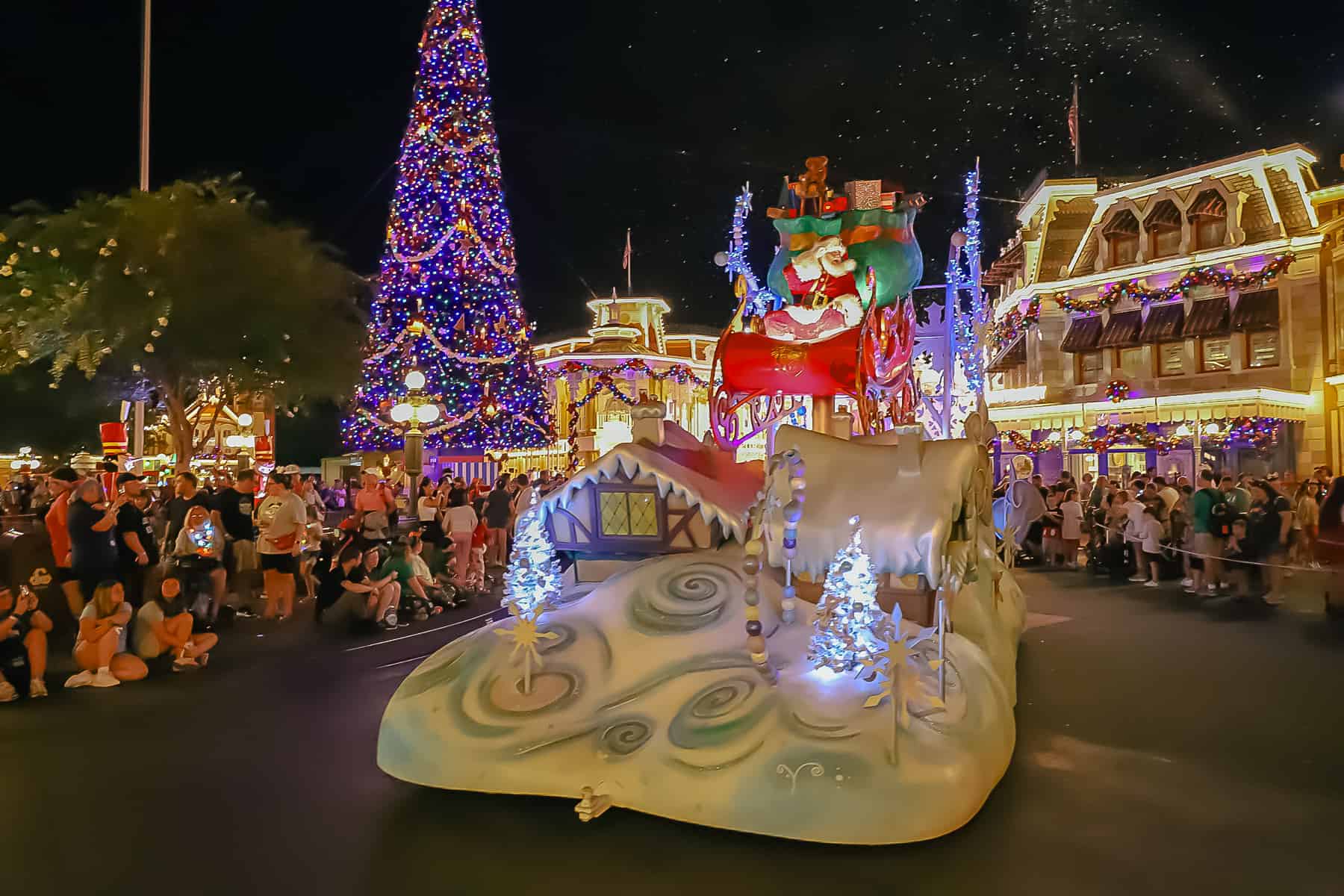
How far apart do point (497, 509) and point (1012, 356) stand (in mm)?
20307

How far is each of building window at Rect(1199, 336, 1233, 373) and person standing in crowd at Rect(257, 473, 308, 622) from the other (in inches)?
916

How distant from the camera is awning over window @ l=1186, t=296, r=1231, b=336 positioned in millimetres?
22922

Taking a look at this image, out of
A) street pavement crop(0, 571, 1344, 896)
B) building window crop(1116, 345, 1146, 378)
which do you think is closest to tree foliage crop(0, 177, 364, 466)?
street pavement crop(0, 571, 1344, 896)

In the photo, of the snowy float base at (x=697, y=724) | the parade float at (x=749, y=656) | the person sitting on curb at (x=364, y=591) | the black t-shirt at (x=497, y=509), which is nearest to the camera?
the snowy float base at (x=697, y=724)

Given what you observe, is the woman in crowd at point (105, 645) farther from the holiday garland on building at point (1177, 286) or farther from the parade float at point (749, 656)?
the holiday garland on building at point (1177, 286)

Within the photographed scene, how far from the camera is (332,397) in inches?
814

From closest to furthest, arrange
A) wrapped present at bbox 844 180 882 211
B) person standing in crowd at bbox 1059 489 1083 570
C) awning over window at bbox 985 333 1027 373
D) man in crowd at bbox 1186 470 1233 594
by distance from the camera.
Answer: wrapped present at bbox 844 180 882 211 → man in crowd at bbox 1186 470 1233 594 → person standing in crowd at bbox 1059 489 1083 570 → awning over window at bbox 985 333 1027 373

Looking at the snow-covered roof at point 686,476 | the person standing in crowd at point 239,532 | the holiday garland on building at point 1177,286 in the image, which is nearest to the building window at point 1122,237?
the holiday garland on building at point 1177,286

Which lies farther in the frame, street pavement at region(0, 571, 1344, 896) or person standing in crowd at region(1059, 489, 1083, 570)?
person standing in crowd at region(1059, 489, 1083, 570)

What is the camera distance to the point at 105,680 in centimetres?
777

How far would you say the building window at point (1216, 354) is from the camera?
76.9ft

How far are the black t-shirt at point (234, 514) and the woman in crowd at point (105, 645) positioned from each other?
A: 333 cm

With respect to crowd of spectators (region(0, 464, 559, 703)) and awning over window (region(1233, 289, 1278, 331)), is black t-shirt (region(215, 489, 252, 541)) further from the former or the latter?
awning over window (region(1233, 289, 1278, 331))

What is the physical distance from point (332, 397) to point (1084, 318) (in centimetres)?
2125
